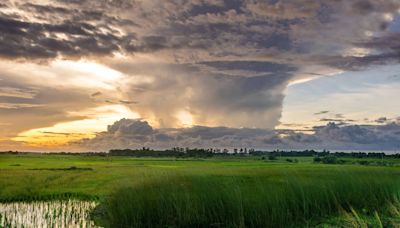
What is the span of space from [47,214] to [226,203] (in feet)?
27.9

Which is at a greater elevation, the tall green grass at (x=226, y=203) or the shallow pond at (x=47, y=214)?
the tall green grass at (x=226, y=203)

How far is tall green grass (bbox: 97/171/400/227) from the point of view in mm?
12188

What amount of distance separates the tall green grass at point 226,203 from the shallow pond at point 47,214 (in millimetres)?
1990

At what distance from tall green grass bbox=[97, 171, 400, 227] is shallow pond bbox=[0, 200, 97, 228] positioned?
6.53 ft

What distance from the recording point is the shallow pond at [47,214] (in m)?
15.1

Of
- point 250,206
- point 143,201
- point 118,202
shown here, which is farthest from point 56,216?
point 250,206

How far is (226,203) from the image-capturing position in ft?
40.8

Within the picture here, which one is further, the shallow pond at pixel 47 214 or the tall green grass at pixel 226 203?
the shallow pond at pixel 47 214

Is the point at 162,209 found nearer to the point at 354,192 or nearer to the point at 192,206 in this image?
the point at 192,206

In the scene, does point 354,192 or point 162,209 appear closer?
point 162,209

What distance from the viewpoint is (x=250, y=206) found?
12.4 meters

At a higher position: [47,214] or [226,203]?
[226,203]

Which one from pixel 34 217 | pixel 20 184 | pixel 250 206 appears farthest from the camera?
pixel 20 184

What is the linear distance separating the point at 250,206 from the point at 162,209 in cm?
266
